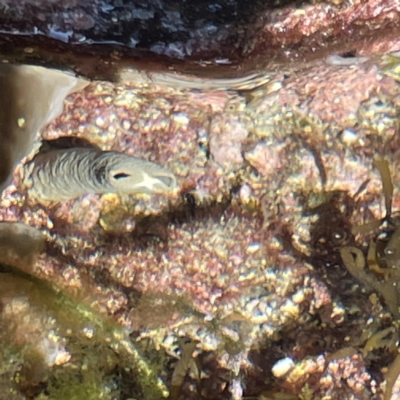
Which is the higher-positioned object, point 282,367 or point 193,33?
point 193,33

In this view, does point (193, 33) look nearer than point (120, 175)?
No

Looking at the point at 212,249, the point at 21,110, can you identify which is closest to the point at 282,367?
the point at 212,249

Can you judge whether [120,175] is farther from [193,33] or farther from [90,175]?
[193,33]

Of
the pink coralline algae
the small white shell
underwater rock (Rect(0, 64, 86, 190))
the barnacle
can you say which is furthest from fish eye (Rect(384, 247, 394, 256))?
underwater rock (Rect(0, 64, 86, 190))

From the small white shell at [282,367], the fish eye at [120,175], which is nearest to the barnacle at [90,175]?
the fish eye at [120,175]

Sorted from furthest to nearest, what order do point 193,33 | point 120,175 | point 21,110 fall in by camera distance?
point 193,33
point 21,110
point 120,175

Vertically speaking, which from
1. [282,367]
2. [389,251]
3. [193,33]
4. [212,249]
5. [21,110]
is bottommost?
[282,367]

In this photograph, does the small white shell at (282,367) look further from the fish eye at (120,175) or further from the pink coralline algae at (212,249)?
the fish eye at (120,175)

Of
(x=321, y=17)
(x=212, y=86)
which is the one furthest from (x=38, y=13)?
(x=321, y=17)

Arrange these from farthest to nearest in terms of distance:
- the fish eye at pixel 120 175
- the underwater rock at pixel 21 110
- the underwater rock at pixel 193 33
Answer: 1. the underwater rock at pixel 193 33
2. the underwater rock at pixel 21 110
3. the fish eye at pixel 120 175
